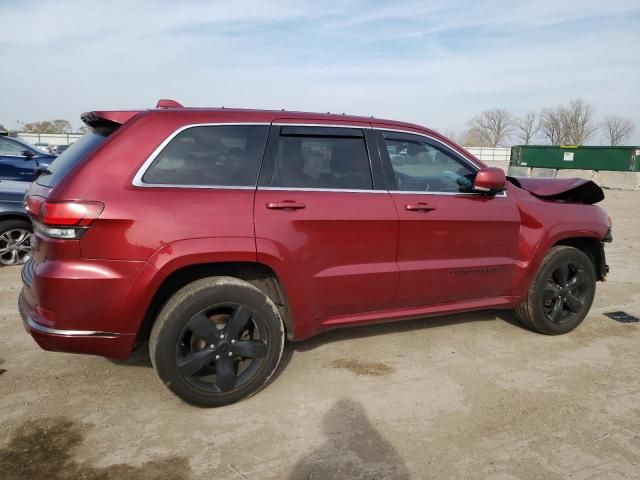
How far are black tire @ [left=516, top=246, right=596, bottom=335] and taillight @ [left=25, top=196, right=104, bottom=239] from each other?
342 centimetres

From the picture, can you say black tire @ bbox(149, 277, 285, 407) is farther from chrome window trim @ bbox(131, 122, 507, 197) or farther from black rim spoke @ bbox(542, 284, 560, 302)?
black rim spoke @ bbox(542, 284, 560, 302)

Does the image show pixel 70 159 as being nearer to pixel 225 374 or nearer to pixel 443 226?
pixel 225 374

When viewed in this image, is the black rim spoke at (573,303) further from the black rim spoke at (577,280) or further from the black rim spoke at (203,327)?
the black rim spoke at (203,327)

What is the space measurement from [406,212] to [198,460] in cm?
202

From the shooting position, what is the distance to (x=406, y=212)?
3398 mm

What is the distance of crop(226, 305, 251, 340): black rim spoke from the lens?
2959 mm

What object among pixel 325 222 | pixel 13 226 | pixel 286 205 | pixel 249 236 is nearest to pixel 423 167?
pixel 325 222

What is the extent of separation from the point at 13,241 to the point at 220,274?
4.54 m

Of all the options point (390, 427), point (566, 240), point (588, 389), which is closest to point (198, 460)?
point (390, 427)

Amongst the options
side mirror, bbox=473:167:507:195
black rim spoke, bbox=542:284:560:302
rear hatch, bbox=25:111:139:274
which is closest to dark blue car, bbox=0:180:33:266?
rear hatch, bbox=25:111:139:274

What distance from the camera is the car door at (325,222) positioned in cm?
302

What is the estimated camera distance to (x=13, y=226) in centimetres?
607

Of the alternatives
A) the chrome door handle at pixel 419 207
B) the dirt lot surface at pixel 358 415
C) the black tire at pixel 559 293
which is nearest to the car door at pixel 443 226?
the chrome door handle at pixel 419 207

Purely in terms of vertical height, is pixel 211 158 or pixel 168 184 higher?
pixel 211 158
